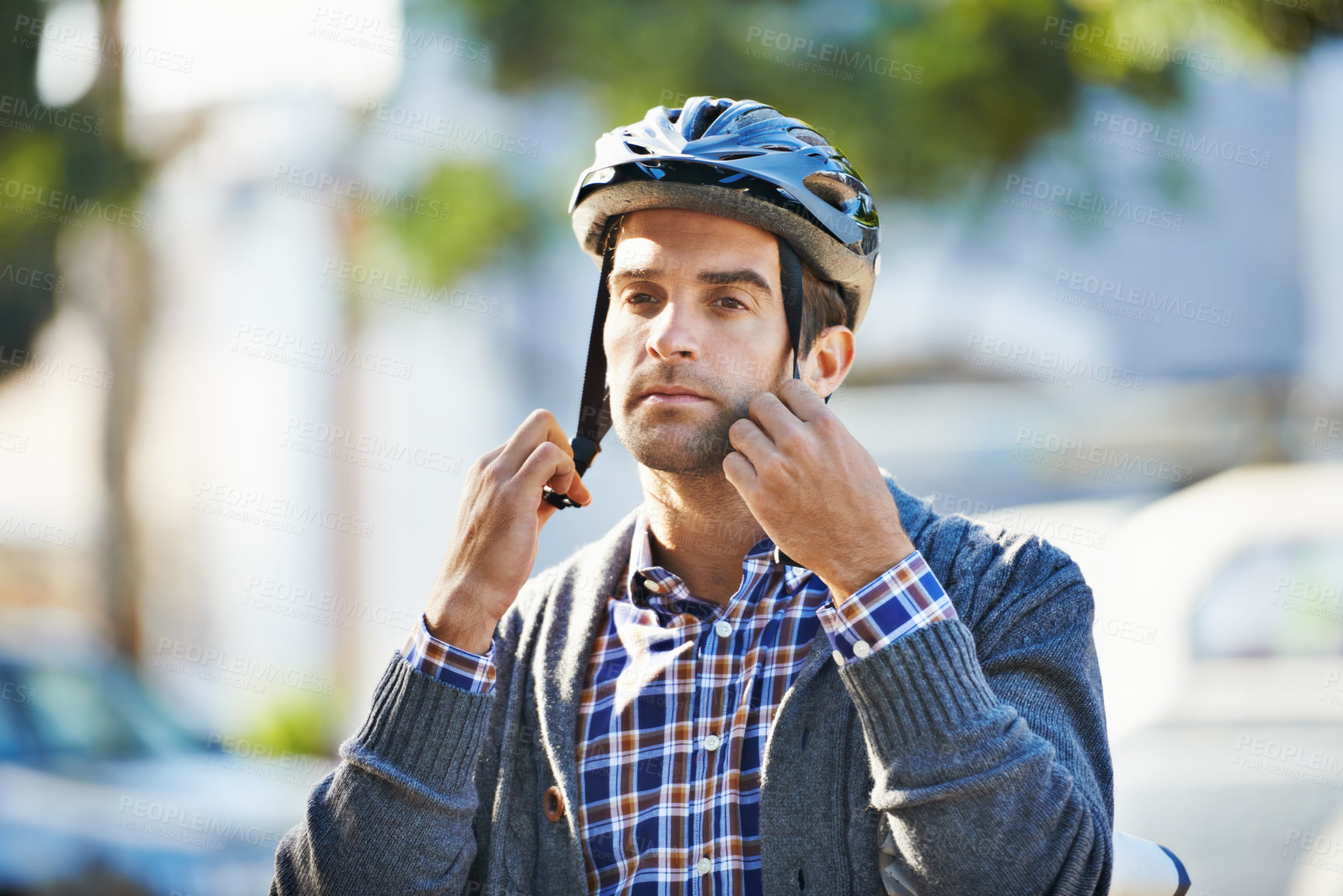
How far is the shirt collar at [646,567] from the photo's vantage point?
3031 millimetres

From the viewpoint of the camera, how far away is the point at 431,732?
111 inches

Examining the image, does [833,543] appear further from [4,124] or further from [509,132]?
[4,124]

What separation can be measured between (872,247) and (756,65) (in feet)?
24.3

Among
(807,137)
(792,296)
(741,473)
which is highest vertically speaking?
(807,137)

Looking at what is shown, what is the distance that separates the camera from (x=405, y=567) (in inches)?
671

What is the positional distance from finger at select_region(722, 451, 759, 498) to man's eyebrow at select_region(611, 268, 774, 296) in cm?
54

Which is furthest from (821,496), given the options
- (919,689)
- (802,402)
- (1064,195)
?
(1064,195)

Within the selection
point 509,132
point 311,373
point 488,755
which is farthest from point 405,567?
point 488,755

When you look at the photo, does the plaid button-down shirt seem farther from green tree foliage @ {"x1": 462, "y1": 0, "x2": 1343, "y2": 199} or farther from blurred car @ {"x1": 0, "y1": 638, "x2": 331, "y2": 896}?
green tree foliage @ {"x1": 462, "y1": 0, "x2": 1343, "y2": 199}

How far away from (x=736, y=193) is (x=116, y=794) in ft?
20.2

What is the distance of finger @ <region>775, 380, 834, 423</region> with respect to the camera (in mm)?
2742

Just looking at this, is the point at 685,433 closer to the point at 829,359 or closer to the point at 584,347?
the point at 829,359

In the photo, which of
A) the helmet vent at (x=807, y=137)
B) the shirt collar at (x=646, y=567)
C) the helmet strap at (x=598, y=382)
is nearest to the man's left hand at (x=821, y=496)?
the shirt collar at (x=646, y=567)

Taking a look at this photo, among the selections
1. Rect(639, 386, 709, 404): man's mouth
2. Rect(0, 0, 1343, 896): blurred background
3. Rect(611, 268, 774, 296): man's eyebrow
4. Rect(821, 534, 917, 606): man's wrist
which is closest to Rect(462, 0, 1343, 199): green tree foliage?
Rect(0, 0, 1343, 896): blurred background
